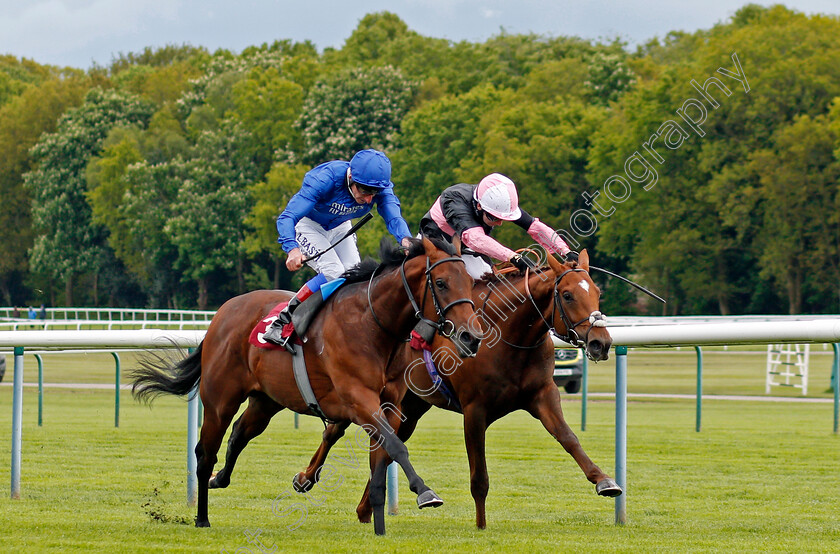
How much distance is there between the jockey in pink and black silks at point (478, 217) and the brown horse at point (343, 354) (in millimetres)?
899

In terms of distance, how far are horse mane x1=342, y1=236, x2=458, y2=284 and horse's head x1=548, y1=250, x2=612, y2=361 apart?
0.89m

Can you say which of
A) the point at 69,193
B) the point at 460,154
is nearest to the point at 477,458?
the point at 460,154

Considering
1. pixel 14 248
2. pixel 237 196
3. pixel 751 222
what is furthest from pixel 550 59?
pixel 14 248

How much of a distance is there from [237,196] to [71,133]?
12.9 metres

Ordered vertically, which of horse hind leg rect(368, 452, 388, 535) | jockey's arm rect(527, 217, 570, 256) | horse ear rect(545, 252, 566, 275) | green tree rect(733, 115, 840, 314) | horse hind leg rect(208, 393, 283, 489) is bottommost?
horse hind leg rect(368, 452, 388, 535)

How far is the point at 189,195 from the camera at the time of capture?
5428 centimetres

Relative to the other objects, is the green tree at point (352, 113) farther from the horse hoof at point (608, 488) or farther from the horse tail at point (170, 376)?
the horse hoof at point (608, 488)

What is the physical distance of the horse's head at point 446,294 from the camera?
5.14m

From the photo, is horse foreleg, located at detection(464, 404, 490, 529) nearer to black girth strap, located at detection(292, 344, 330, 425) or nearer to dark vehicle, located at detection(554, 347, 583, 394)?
black girth strap, located at detection(292, 344, 330, 425)

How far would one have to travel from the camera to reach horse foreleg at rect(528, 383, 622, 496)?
223 inches

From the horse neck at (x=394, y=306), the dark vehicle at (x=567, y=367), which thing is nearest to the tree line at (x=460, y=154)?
the dark vehicle at (x=567, y=367)

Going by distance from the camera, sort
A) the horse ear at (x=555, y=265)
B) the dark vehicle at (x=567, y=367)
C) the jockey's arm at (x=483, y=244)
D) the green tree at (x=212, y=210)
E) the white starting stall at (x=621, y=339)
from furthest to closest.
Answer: the green tree at (x=212, y=210)
the dark vehicle at (x=567, y=367)
the jockey's arm at (x=483, y=244)
the horse ear at (x=555, y=265)
the white starting stall at (x=621, y=339)

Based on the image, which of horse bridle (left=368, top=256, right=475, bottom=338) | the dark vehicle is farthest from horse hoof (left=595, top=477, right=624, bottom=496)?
the dark vehicle

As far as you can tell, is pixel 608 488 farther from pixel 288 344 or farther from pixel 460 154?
pixel 460 154
